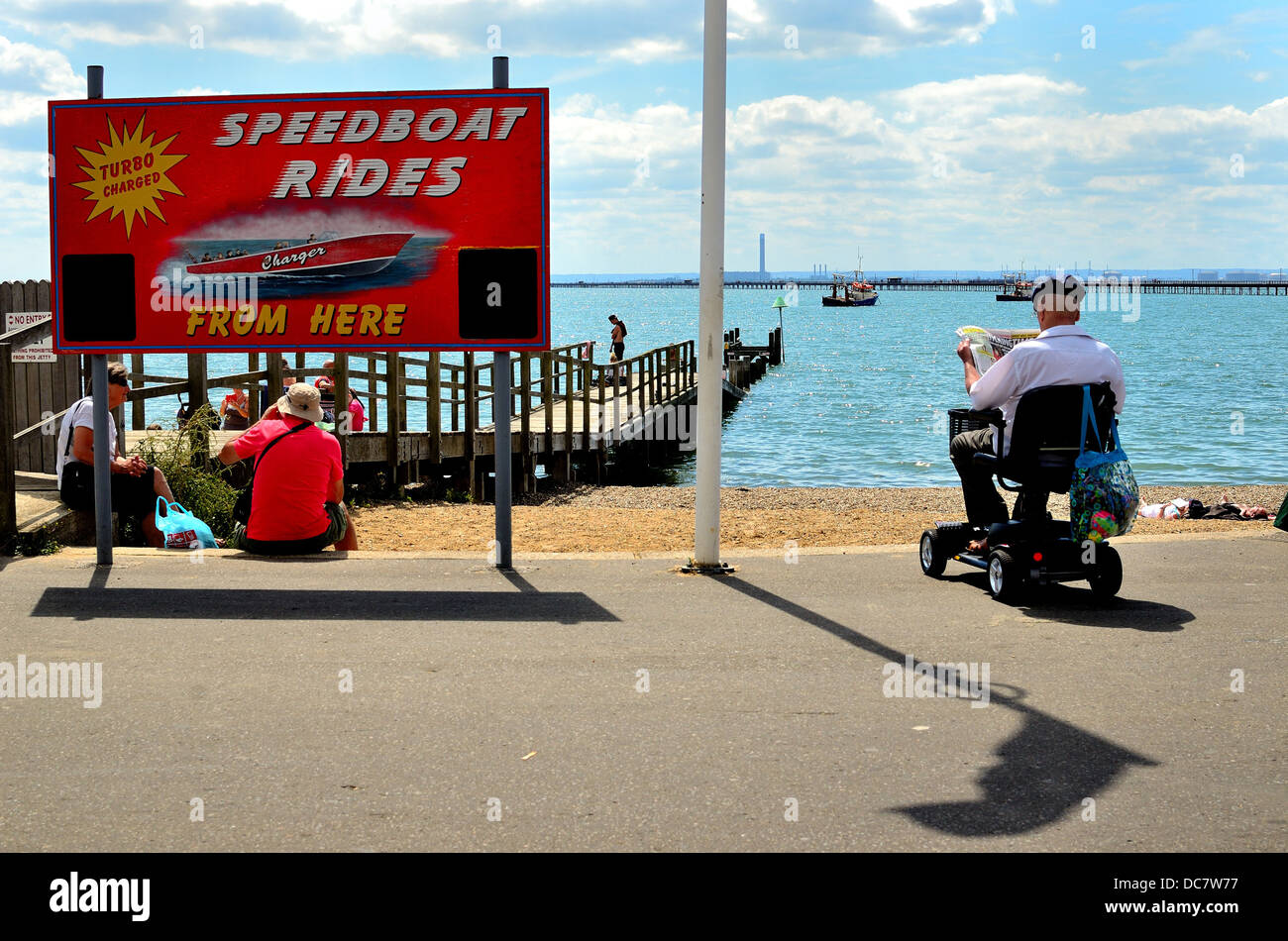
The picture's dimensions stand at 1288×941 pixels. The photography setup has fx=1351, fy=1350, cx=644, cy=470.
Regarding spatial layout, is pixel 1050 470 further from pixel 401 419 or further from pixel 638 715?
pixel 401 419

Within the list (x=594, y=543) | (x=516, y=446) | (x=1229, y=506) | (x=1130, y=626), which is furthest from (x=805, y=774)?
(x=516, y=446)

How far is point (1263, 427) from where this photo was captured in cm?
3756

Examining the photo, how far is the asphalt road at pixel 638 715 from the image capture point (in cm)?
430

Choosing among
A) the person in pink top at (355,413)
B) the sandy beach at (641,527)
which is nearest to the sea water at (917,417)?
the person in pink top at (355,413)

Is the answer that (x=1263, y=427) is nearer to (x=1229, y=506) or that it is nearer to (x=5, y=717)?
(x=1229, y=506)

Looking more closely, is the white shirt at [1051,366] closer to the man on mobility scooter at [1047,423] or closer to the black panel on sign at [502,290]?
the man on mobility scooter at [1047,423]

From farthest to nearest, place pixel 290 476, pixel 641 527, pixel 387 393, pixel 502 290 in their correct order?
pixel 387 393, pixel 641 527, pixel 290 476, pixel 502 290

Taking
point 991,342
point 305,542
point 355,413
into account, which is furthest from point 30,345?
point 991,342

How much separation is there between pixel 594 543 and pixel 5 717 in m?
→ 6.84

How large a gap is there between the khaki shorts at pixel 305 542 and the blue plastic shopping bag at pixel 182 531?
0.42m

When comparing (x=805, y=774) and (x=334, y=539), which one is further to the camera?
(x=334, y=539)

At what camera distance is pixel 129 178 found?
8.63m

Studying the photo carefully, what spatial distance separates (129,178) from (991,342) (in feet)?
18.1

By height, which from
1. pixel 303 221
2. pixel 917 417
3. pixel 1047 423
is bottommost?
pixel 917 417
